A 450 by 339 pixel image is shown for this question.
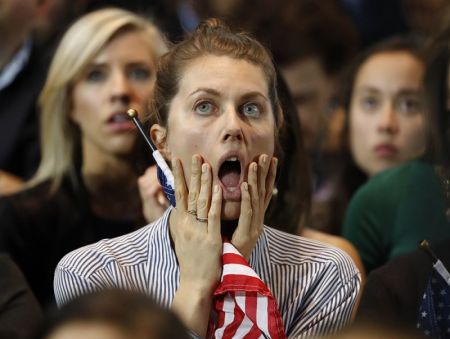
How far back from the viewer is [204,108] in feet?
8.98

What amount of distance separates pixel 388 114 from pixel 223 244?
1599 mm

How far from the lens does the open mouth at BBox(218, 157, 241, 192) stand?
105 inches

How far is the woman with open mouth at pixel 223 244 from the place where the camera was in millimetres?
2568

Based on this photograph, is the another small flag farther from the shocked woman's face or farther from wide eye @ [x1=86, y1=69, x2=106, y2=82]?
wide eye @ [x1=86, y1=69, x2=106, y2=82]

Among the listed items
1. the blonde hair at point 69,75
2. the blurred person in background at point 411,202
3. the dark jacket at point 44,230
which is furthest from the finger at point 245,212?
the blonde hair at point 69,75

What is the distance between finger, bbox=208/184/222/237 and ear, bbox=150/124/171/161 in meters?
0.25

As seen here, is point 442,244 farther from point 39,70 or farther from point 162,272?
point 39,70

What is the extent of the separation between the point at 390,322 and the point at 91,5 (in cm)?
273

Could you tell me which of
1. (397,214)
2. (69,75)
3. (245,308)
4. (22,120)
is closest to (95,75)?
(69,75)

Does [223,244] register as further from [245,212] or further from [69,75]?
[69,75]

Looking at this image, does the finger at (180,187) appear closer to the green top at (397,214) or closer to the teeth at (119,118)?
the green top at (397,214)

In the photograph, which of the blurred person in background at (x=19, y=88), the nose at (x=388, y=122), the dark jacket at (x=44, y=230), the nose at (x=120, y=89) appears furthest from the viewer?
the blurred person in background at (x=19, y=88)

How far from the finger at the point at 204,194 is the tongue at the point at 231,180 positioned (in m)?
0.06

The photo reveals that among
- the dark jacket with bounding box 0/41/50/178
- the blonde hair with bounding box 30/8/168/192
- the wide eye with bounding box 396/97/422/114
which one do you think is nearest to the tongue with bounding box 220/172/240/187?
the blonde hair with bounding box 30/8/168/192
